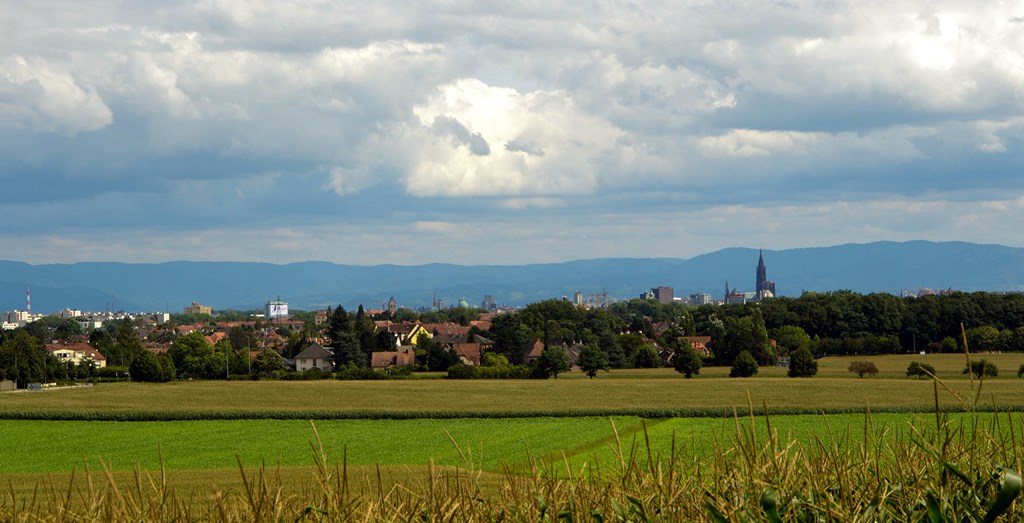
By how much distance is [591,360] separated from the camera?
82250 mm

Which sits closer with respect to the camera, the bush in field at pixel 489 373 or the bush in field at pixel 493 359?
the bush in field at pixel 489 373

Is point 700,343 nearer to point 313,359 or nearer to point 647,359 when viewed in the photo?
point 647,359

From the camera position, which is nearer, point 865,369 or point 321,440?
point 321,440

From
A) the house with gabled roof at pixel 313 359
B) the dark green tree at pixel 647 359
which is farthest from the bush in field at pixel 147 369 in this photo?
the dark green tree at pixel 647 359

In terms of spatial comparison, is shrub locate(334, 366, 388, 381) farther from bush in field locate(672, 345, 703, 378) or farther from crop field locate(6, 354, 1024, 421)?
bush in field locate(672, 345, 703, 378)

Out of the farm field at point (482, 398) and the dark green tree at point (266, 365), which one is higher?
the dark green tree at point (266, 365)

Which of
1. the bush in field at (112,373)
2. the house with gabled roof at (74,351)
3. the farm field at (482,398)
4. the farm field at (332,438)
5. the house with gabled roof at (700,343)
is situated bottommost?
the farm field at (332,438)

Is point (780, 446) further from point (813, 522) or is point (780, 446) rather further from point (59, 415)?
point (59, 415)

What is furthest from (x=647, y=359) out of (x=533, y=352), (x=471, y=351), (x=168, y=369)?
(x=168, y=369)

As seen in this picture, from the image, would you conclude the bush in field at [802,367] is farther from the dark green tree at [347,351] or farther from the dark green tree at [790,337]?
the dark green tree at [347,351]

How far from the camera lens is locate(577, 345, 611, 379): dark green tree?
81875 mm

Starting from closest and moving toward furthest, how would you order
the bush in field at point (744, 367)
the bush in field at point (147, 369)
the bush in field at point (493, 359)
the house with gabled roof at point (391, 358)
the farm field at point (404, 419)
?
the farm field at point (404, 419)
the bush in field at point (744, 367)
the bush in field at point (147, 369)
the bush in field at point (493, 359)
the house with gabled roof at point (391, 358)

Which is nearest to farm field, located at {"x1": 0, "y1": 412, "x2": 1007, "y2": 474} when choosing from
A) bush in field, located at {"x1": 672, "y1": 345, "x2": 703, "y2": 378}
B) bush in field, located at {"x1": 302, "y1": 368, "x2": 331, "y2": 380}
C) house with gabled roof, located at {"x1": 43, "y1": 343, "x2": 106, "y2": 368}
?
bush in field, located at {"x1": 672, "y1": 345, "x2": 703, "y2": 378}

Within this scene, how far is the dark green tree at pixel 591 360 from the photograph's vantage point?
81875 millimetres
